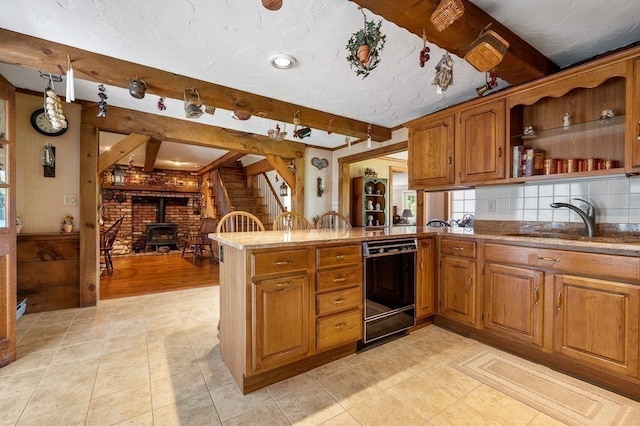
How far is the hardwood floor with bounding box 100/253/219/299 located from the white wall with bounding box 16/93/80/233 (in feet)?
3.73

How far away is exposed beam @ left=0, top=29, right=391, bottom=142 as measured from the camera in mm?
1969

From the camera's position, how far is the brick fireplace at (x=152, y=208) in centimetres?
732

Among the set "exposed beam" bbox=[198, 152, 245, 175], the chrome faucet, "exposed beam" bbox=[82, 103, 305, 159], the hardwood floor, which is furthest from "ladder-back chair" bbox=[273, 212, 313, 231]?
the chrome faucet

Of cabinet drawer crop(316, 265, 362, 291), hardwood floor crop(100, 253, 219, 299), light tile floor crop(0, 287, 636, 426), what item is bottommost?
hardwood floor crop(100, 253, 219, 299)

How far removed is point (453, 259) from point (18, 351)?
3568 mm

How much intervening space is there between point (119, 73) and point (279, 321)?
228 cm

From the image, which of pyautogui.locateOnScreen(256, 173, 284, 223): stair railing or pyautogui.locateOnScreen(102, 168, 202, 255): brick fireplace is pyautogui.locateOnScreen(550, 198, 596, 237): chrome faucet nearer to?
pyautogui.locateOnScreen(256, 173, 284, 223): stair railing

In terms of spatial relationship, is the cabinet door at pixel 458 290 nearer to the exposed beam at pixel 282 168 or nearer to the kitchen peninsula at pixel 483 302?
the kitchen peninsula at pixel 483 302

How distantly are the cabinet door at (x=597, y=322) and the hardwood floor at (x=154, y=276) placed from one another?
399 cm

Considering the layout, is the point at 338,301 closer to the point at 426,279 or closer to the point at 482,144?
the point at 426,279

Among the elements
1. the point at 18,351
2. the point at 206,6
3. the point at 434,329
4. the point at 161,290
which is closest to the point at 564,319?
the point at 434,329

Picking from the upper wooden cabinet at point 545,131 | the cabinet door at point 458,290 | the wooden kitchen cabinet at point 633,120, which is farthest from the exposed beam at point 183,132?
the wooden kitchen cabinet at point 633,120

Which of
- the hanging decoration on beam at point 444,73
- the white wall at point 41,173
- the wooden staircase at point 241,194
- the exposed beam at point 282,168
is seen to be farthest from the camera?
the wooden staircase at point 241,194

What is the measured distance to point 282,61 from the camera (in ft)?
7.38
